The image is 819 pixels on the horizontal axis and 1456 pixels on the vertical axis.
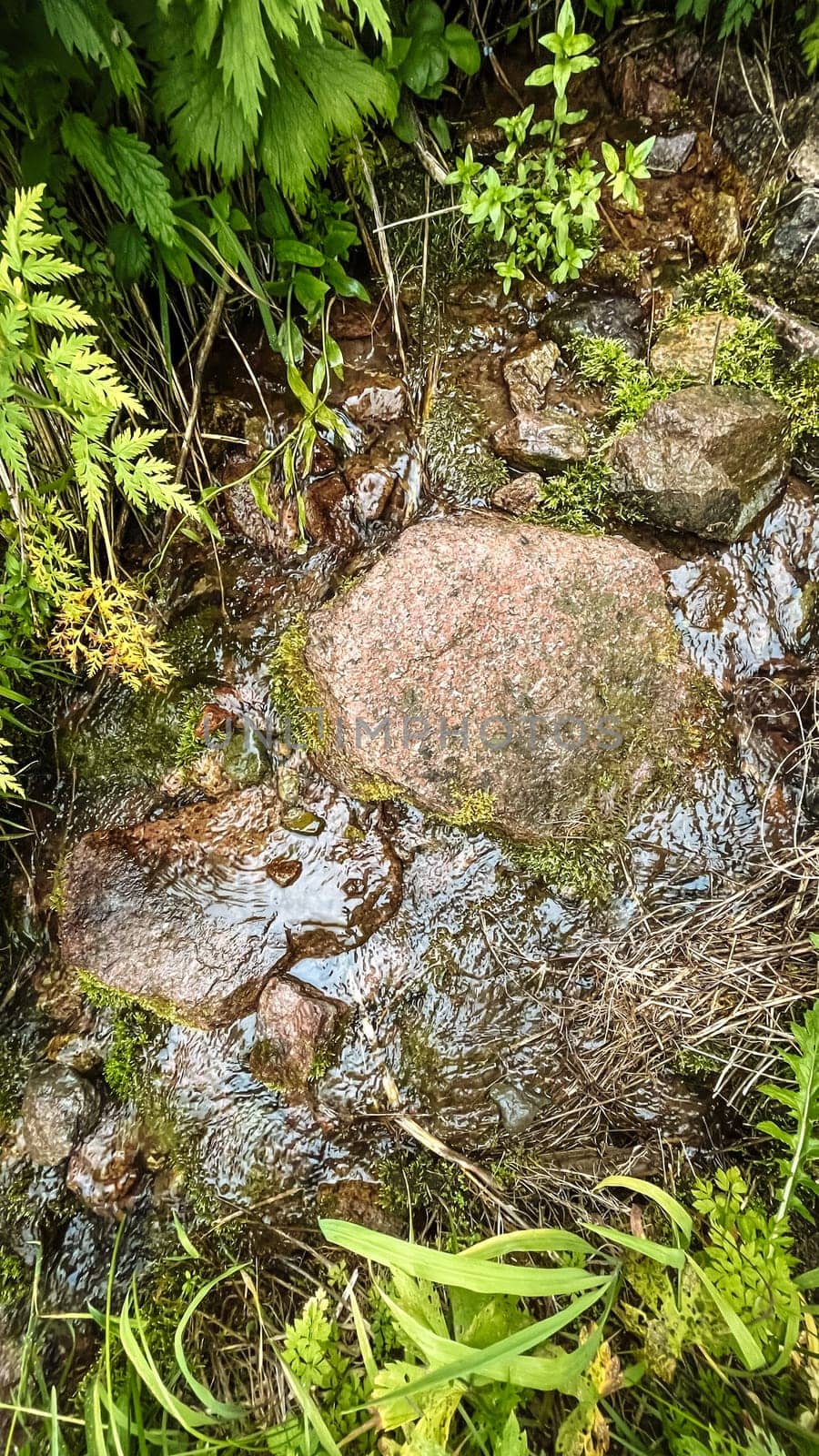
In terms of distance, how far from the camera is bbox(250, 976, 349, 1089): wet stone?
2.38 meters

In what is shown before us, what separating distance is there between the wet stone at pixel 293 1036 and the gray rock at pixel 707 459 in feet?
6.74

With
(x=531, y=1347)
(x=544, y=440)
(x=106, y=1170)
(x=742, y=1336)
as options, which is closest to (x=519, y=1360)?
(x=531, y=1347)

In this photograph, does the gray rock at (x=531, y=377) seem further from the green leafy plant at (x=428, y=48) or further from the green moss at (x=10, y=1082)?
the green moss at (x=10, y=1082)

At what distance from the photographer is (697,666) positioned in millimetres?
2473

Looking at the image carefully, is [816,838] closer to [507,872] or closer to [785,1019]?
[785,1019]

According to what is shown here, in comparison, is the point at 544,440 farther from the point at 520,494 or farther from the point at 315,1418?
the point at 315,1418

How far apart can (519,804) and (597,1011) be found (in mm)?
707

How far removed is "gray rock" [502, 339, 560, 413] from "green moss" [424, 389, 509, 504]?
0.46 feet

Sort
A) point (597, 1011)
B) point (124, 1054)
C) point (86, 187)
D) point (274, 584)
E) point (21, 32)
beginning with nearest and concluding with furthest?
point (21, 32), point (86, 187), point (597, 1011), point (124, 1054), point (274, 584)

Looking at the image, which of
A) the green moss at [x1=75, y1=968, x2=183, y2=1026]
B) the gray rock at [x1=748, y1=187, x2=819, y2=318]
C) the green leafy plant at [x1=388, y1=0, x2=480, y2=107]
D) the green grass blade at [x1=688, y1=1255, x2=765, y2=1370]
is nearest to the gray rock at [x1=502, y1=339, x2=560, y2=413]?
the gray rock at [x1=748, y1=187, x2=819, y2=318]

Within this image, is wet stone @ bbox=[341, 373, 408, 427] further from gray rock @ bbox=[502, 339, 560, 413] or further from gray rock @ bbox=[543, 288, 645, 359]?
gray rock @ bbox=[543, 288, 645, 359]

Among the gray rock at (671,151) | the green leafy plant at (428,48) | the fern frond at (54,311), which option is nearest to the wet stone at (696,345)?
the gray rock at (671,151)

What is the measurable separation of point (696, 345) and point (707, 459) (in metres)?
0.43

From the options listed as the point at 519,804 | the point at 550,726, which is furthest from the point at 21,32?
the point at 519,804
